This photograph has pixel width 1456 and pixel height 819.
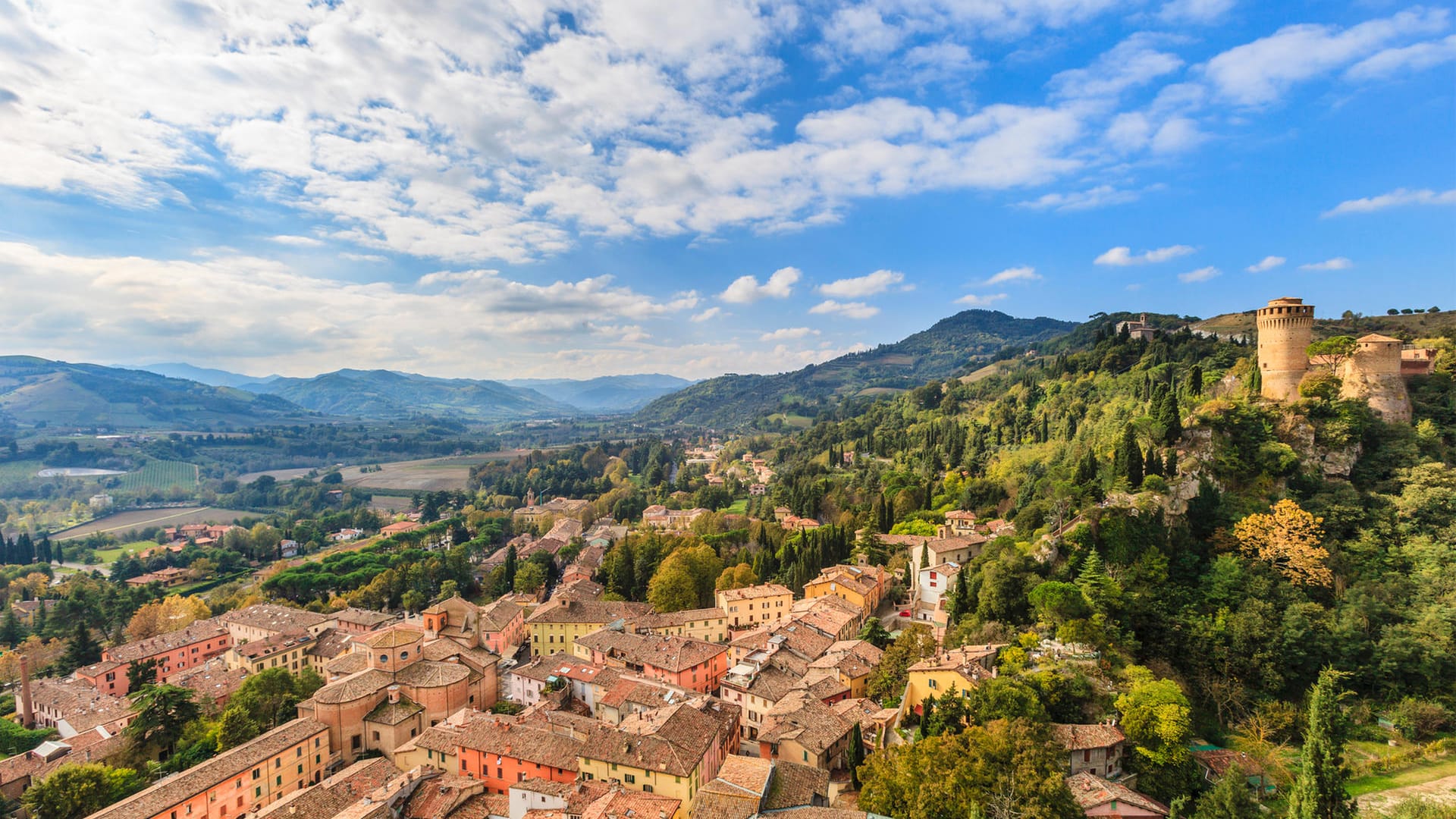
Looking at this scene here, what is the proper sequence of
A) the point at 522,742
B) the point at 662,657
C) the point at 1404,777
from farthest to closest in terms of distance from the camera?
the point at 662,657 → the point at 522,742 → the point at 1404,777

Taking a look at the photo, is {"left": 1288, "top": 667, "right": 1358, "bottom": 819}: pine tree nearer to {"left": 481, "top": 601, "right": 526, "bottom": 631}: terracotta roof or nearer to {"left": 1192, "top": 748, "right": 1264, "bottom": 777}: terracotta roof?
{"left": 1192, "top": 748, "right": 1264, "bottom": 777}: terracotta roof

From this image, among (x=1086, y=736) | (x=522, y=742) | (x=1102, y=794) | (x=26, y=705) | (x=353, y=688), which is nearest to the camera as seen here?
(x=1102, y=794)

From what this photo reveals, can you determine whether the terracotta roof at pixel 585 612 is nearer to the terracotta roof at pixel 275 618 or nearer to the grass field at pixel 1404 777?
the terracotta roof at pixel 275 618

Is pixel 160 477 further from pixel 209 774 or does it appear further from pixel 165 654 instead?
pixel 209 774

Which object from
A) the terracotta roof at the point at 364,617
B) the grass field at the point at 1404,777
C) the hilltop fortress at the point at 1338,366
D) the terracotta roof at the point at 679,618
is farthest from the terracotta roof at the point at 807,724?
the terracotta roof at the point at 364,617

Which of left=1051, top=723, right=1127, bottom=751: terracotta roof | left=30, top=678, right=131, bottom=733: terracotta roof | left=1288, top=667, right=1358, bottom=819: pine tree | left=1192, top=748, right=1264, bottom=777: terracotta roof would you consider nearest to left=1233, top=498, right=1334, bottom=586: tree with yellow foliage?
left=1192, top=748, right=1264, bottom=777: terracotta roof

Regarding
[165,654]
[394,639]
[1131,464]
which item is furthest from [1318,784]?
[165,654]
